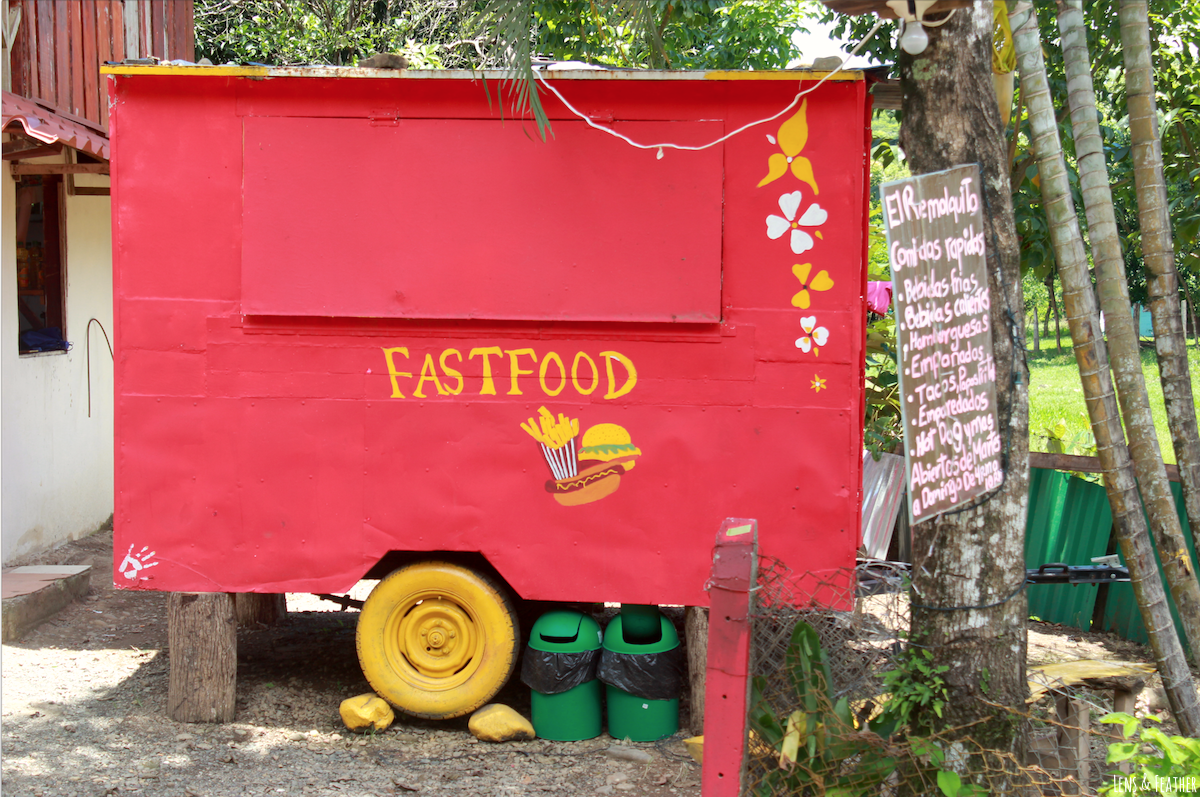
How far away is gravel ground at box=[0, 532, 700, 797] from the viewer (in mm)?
4418

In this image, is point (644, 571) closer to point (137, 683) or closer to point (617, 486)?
point (617, 486)

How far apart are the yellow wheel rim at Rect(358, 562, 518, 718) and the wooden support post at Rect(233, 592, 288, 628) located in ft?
5.93

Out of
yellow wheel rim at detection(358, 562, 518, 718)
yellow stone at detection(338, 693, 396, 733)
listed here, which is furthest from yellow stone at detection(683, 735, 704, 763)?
yellow stone at detection(338, 693, 396, 733)

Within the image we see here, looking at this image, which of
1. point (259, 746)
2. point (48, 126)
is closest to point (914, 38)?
point (259, 746)

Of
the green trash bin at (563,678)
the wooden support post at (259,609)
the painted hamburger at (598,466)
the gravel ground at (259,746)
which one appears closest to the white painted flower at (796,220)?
the painted hamburger at (598,466)

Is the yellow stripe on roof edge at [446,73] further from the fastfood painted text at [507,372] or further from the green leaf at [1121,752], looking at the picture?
the green leaf at [1121,752]

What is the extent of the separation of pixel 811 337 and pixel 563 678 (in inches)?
83.3

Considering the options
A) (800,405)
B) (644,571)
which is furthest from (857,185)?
(644,571)

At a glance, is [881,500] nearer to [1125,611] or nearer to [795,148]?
[1125,611]

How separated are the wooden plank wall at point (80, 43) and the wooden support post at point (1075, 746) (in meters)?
8.11

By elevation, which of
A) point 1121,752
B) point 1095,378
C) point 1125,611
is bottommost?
point 1125,611

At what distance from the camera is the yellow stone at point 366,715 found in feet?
16.4

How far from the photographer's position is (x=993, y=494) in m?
3.47

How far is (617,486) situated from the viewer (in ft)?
15.7
